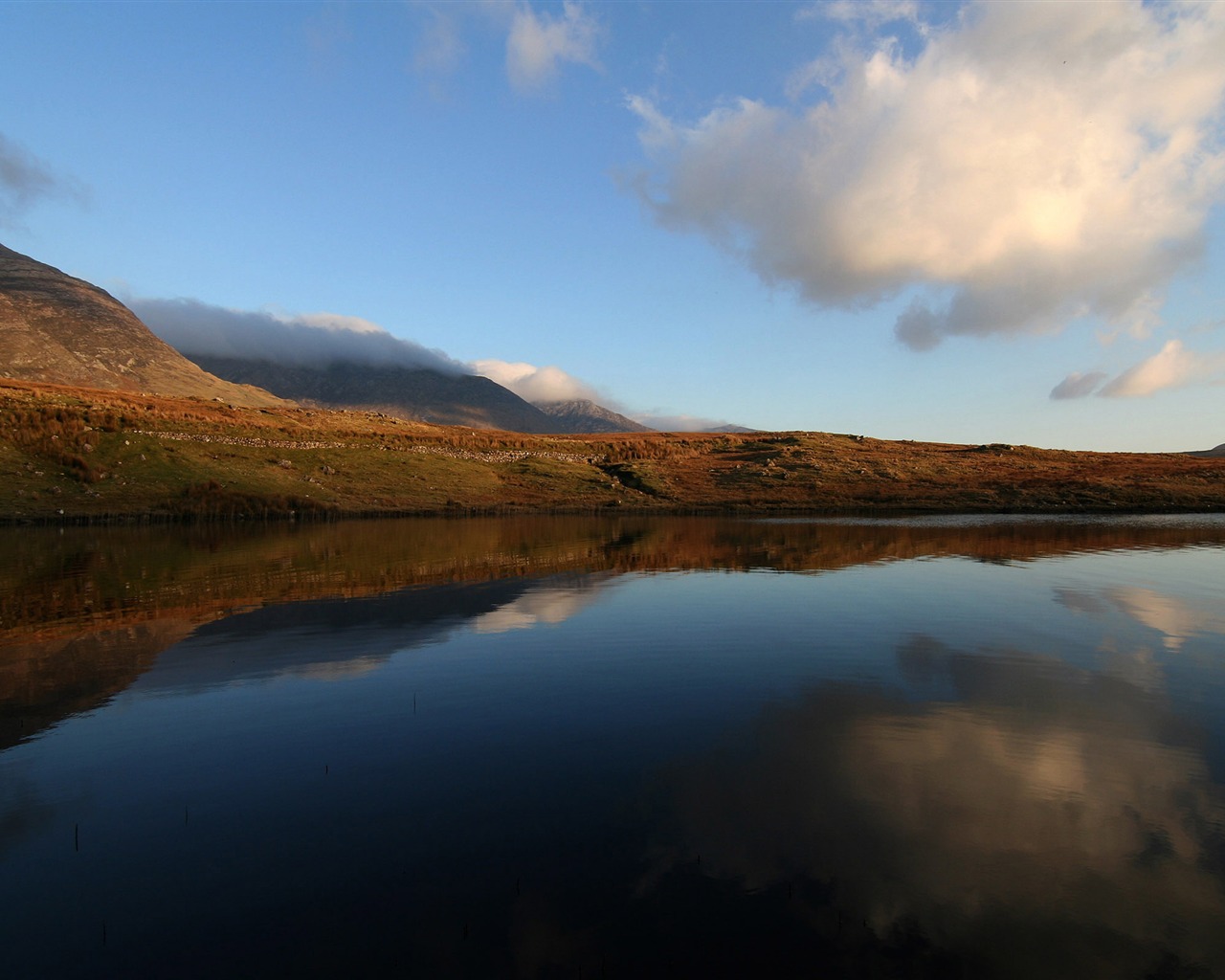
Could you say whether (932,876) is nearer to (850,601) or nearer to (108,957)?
(108,957)

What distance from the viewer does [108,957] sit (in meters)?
6.09

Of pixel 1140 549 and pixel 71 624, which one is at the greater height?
pixel 1140 549

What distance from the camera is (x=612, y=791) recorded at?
29.8ft

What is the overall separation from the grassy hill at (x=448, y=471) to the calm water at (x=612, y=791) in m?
39.6

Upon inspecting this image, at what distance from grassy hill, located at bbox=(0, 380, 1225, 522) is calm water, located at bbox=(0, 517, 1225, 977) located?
39.6 meters

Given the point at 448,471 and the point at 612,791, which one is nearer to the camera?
the point at 612,791

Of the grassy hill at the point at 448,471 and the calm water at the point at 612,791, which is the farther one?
the grassy hill at the point at 448,471

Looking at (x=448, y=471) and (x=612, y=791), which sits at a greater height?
(x=448, y=471)

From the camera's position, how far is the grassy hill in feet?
180

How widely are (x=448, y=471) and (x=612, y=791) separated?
67737mm

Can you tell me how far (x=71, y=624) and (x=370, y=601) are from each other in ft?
24.1

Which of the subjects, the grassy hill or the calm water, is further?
the grassy hill

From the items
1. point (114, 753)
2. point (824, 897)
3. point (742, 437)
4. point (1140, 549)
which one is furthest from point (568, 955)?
point (742, 437)

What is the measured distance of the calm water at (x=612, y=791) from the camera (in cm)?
630
